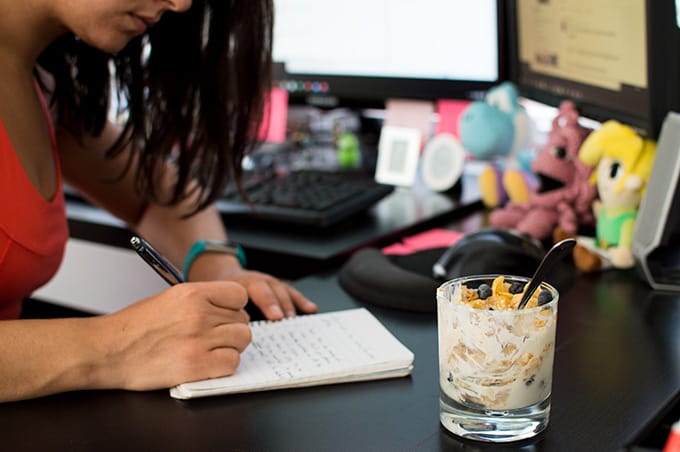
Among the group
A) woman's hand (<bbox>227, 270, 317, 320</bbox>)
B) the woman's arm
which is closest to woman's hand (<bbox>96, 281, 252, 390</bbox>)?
the woman's arm

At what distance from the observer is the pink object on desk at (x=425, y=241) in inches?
47.5

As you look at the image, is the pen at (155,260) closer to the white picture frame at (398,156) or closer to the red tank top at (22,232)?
the red tank top at (22,232)

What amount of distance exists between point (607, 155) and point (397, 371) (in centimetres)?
49

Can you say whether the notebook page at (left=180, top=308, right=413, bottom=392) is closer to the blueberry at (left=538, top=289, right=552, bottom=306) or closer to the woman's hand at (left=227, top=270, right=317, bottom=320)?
the woman's hand at (left=227, top=270, right=317, bottom=320)

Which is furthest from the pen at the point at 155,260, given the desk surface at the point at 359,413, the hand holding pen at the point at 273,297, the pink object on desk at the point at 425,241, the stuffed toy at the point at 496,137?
the stuffed toy at the point at 496,137

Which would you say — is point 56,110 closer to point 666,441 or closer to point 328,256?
point 328,256

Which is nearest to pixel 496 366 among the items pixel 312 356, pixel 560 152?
pixel 312 356

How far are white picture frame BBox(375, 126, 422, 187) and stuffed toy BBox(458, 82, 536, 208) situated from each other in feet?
0.36

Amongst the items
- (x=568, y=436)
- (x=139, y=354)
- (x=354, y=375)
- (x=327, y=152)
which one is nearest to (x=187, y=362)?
(x=139, y=354)

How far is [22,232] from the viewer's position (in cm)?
97

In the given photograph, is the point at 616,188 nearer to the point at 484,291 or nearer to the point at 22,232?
the point at 484,291

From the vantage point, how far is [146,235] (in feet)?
4.22

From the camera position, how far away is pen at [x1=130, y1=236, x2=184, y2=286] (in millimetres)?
783

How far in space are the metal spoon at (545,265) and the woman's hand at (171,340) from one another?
262mm
